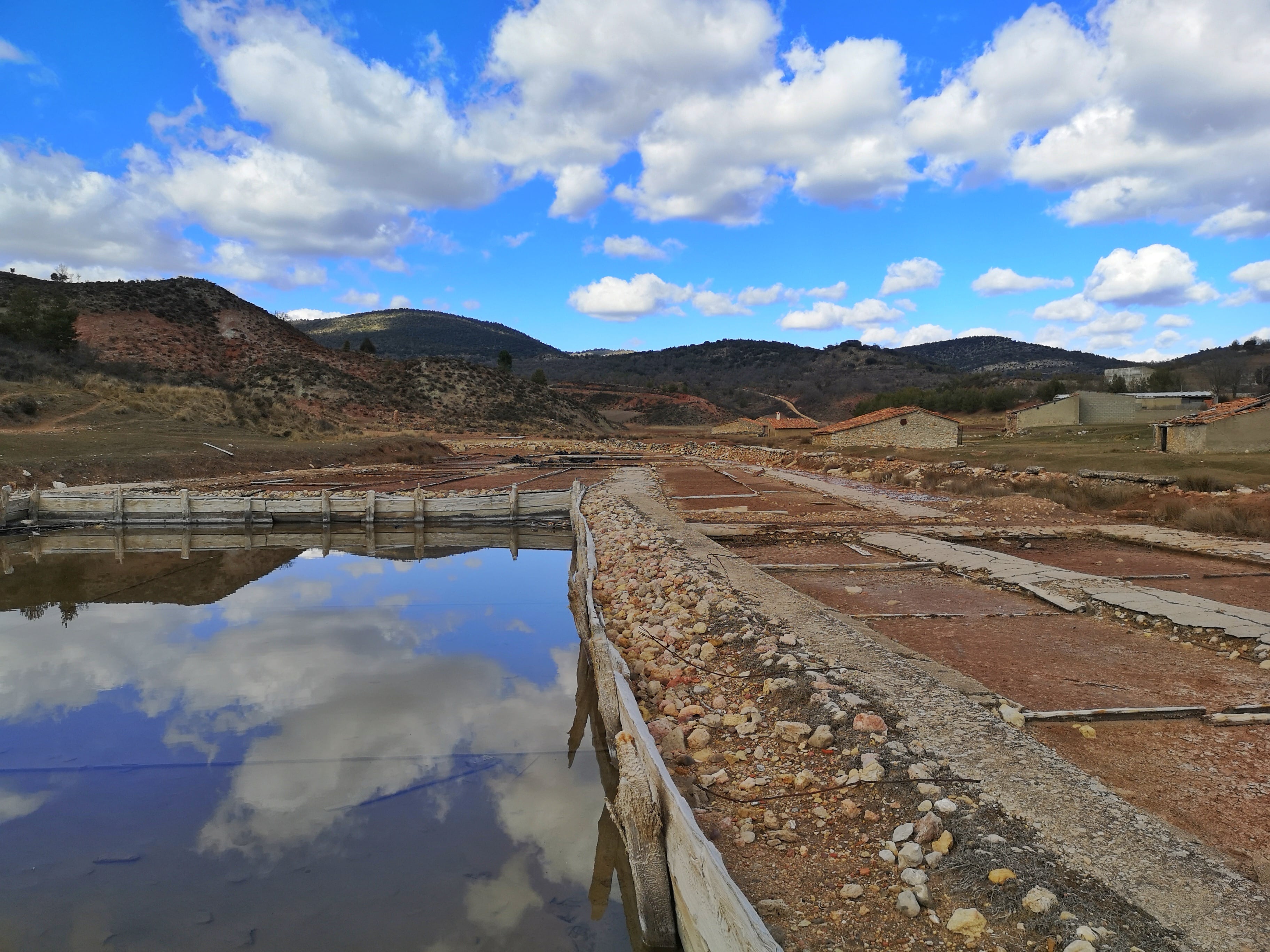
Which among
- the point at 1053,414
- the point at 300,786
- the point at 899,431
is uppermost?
the point at 1053,414

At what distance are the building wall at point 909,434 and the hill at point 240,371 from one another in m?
26.1

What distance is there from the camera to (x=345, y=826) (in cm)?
506

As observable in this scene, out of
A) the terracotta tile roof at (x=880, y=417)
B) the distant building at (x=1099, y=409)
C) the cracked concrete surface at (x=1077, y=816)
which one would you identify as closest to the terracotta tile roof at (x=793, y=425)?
the terracotta tile roof at (x=880, y=417)

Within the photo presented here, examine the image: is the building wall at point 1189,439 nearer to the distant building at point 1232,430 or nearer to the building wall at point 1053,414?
the distant building at point 1232,430

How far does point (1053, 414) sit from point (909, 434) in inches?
400

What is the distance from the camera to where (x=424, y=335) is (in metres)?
123

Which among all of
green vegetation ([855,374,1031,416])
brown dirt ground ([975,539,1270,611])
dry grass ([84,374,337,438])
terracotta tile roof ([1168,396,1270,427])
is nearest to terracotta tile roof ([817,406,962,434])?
terracotta tile roof ([1168,396,1270,427])

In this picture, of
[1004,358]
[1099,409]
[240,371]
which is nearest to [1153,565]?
[1099,409]

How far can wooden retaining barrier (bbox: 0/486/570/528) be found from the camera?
1917 cm

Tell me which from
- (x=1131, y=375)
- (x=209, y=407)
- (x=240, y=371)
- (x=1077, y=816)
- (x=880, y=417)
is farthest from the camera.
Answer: (x=1131, y=375)

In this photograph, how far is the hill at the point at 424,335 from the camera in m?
113

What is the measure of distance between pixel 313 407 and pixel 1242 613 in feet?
165

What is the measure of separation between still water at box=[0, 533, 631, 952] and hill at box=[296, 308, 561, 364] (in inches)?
3927

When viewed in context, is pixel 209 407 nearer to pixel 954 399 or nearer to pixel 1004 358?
pixel 954 399
